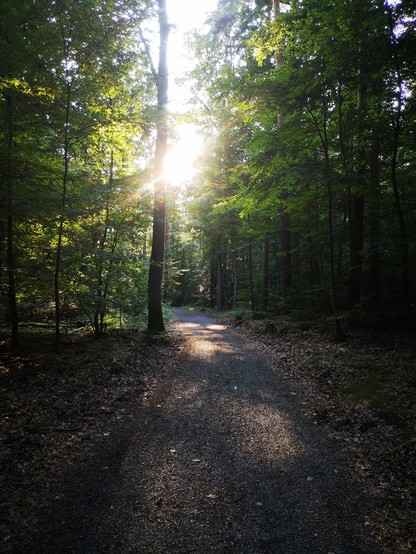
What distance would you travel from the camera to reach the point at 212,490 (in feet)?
12.1

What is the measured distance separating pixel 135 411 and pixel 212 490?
2669 mm

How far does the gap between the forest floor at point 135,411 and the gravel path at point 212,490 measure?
177 millimetres

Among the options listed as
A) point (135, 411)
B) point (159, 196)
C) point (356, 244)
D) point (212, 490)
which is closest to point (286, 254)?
point (356, 244)

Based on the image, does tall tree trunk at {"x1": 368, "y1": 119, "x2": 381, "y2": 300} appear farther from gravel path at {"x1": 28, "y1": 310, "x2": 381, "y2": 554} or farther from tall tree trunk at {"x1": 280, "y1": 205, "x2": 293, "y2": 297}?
gravel path at {"x1": 28, "y1": 310, "x2": 381, "y2": 554}

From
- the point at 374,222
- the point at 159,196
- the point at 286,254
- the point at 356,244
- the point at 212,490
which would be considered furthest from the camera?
the point at 286,254

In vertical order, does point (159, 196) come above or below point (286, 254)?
above

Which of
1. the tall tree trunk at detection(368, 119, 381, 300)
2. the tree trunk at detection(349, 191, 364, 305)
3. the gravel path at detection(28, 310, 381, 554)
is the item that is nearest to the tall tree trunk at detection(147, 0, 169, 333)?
the gravel path at detection(28, 310, 381, 554)

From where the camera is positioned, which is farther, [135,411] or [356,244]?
[356,244]

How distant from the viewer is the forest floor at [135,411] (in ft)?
11.3

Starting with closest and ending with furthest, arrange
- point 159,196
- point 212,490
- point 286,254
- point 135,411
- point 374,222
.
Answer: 1. point 212,490
2. point 135,411
3. point 374,222
4. point 159,196
5. point 286,254

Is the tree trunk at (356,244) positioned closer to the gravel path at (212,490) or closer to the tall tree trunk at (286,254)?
the tall tree trunk at (286,254)

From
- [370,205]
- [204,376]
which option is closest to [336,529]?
[204,376]

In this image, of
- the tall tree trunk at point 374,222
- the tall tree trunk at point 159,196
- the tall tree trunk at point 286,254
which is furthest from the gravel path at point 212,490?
the tall tree trunk at point 286,254

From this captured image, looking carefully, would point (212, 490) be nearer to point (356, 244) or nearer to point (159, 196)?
point (159, 196)
